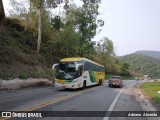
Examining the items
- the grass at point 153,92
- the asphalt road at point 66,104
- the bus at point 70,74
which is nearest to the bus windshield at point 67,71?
the bus at point 70,74

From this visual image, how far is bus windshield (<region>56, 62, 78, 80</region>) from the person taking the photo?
2447 cm

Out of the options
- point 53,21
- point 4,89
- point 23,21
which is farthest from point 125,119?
point 53,21

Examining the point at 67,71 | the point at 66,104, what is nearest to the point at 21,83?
the point at 67,71

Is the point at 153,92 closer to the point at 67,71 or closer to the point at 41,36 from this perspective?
the point at 67,71

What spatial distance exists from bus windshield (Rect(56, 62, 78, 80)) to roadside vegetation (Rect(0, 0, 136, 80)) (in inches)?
165

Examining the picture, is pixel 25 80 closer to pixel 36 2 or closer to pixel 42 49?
pixel 36 2

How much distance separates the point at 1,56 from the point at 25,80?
3950 millimetres

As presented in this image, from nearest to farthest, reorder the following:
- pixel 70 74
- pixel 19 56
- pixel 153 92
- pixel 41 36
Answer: pixel 70 74 → pixel 153 92 → pixel 19 56 → pixel 41 36

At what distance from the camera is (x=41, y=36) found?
45.5 m

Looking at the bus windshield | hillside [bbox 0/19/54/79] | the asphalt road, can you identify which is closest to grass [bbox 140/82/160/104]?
the asphalt road

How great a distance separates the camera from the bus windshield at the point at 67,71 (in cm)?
2447

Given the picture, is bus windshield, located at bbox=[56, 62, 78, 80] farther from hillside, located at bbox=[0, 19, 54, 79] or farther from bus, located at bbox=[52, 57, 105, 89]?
hillside, located at bbox=[0, 19, 54, 79]

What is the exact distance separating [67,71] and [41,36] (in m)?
22.1

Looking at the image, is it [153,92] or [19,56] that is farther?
[19,56]
